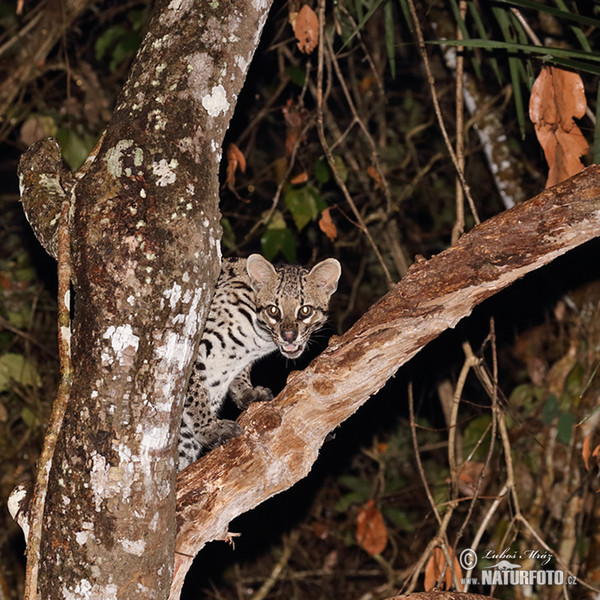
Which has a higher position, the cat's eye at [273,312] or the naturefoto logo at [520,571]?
the cat's eye at [273,312]

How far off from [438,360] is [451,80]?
7.33 feet

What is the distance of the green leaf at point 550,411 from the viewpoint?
4883 millimetres

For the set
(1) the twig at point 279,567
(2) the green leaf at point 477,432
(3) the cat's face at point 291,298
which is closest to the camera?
(3) the cat's face at point 291,298

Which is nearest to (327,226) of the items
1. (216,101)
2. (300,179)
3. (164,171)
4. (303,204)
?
(303,204)

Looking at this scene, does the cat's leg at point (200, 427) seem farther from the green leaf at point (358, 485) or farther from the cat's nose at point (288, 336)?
the green leaf at point (358, 485)

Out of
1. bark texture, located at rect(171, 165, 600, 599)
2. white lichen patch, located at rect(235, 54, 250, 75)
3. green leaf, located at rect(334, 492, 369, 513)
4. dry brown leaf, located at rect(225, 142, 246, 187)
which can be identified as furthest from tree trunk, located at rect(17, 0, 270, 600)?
green leaf, located at rect(334, 492, 369, 513)

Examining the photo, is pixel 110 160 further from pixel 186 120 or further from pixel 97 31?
pixel 97 31

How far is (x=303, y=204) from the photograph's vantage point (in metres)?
4.88

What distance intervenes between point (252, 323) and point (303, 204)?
3.37ft

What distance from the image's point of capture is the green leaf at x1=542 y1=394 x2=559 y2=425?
4883mm

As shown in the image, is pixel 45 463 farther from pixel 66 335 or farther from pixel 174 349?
pixel 174 349

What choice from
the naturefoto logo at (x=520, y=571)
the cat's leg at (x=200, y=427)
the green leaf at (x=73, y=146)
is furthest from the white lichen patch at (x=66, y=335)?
the naturefoto logo at (x=520, y=571)

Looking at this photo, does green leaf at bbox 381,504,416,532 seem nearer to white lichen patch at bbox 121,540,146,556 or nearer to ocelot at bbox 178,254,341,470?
ocelot at bbox 178,254,341,470

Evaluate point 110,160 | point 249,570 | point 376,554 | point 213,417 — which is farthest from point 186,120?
point 249,570
